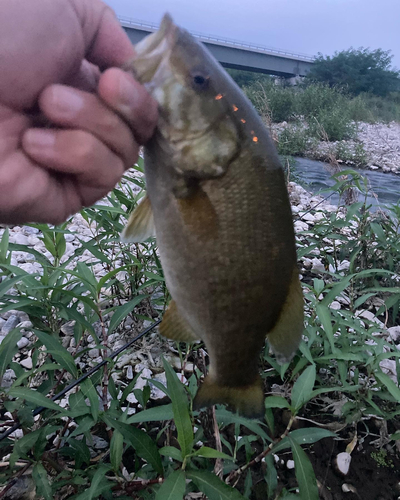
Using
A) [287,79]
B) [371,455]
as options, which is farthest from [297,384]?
[287,79]

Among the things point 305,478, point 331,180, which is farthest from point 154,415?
point 331,180

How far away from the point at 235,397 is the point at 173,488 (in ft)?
1.11

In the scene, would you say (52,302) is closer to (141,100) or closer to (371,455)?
(141,100)

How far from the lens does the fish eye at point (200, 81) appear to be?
1.13 m

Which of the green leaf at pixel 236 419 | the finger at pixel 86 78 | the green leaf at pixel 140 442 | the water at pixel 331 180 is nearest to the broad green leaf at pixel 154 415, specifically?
the green leaf at pixel 140 442

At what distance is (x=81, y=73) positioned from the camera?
1216 millimetres

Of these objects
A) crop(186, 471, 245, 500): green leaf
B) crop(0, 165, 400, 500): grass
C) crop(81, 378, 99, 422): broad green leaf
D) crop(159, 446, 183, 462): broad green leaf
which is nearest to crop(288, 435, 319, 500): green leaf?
crop(0, 165, 400, 500): grass

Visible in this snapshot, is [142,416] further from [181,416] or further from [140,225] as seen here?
[140,225]

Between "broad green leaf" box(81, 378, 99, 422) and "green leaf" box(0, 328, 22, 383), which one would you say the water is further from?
"green leaf" box(0, 328, 22, 383)

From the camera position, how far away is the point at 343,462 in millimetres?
2129

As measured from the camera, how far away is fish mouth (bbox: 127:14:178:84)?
111cm

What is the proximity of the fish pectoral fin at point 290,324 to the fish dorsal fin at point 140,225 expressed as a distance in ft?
1.68

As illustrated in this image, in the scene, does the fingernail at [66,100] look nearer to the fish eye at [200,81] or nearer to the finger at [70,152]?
the finger at [70,152]

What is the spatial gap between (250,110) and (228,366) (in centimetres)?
85
